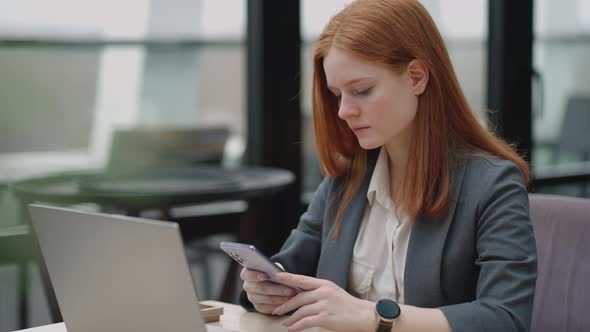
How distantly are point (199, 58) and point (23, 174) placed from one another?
771 millimetres

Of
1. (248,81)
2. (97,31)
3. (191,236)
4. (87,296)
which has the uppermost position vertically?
(97,31)

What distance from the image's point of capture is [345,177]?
5.82 feet

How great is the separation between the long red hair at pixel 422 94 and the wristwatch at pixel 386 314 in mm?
262

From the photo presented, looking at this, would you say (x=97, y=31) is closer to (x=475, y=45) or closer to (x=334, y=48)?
(x=334, y=48)

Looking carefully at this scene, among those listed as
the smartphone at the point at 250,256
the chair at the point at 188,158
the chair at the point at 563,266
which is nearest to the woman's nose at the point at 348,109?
the smartphone at the point at 250,256

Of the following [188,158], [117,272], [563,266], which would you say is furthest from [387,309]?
[188,158]

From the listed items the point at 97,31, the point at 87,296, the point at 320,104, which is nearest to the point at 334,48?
the point at 320,104

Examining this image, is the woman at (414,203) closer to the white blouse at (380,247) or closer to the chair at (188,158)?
the white blouse at (380,247)

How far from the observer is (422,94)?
5.16 feet

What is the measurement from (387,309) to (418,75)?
0.47 m

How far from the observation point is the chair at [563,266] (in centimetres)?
165

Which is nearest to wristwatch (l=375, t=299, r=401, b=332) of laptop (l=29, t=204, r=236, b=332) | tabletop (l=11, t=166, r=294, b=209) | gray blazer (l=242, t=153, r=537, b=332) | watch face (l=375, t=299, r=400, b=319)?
watch face (l=375, t=299, r=400, b=319)

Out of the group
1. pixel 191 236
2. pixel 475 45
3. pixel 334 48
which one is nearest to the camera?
pixel 334 48

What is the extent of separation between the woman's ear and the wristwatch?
438 millimetres
